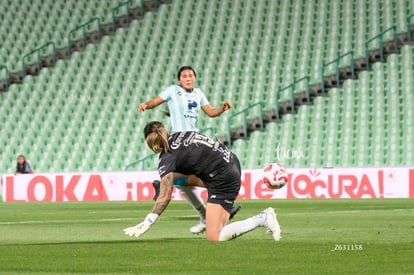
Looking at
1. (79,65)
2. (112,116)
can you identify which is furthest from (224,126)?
(79,65)

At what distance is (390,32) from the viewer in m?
30.1

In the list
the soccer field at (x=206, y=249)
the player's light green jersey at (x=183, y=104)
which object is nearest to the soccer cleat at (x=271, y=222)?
the soccer field at (x=206, y=249)

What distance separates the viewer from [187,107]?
13.5 meters

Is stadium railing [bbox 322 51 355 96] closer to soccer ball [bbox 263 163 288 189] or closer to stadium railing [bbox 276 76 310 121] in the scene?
stadium railing [bbox 276 76 310 121]

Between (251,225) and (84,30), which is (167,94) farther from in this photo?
(84,30)

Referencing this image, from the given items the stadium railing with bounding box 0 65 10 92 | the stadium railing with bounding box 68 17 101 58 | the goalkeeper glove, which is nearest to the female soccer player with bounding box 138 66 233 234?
the goalkeeper glove

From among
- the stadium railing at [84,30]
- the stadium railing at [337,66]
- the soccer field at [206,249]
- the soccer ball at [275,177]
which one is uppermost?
the stadium railing at [84,30]

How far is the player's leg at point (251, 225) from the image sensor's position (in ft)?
33.2

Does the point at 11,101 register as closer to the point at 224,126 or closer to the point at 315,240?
the point at 224,126

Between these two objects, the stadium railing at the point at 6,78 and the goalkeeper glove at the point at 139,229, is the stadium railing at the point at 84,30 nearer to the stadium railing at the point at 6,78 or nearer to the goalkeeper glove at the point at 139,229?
the stadium railing at the point at 6,78

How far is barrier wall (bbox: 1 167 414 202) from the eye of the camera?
25812mm

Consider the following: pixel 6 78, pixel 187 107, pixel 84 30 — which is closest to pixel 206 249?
pixel 187 107

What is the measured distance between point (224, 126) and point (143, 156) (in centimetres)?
248

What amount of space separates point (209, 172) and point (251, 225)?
67 centimetres
